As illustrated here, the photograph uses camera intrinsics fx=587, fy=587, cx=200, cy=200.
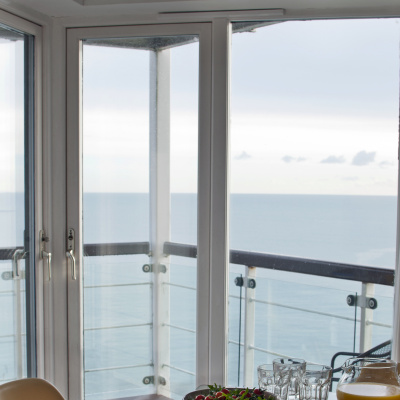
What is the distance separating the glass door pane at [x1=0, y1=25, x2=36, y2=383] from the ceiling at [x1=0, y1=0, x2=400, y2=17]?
0.21 m

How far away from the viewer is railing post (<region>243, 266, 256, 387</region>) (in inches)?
121

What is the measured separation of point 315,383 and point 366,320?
1.58 m

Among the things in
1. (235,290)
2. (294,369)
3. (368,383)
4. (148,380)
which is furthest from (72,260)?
(368,383)

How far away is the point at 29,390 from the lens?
6.64ft

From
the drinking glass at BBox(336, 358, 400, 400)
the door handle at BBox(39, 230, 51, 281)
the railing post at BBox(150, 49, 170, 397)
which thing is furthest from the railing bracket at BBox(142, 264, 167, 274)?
the drinking glass at BBox(336, 358, 400, 400)

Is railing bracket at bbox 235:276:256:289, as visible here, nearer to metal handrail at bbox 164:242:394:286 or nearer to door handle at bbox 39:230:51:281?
metal handrail at bbox 164:242:394:286

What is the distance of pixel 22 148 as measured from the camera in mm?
2994

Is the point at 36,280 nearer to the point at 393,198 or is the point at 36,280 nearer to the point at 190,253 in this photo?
the point at 190,253

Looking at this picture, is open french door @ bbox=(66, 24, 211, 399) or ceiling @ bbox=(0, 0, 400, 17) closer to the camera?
ceiling @ bbox=(0, 0, 400, 17)

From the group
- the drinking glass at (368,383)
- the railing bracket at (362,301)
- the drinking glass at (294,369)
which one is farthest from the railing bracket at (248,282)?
the drinking glass at (368,383)

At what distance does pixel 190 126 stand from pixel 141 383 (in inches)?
56.0

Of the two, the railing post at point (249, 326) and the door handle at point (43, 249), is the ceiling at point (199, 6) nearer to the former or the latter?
the door handle at point (43, 249)

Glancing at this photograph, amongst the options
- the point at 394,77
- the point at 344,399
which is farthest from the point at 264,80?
the point at 344,399

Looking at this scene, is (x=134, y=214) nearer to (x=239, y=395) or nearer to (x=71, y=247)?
(x=71, y=247)
